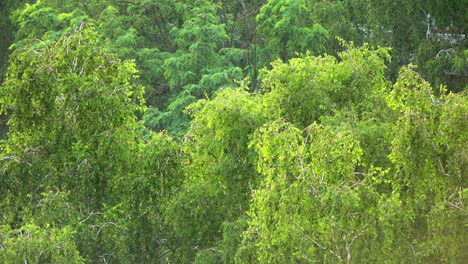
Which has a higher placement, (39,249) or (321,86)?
(321,86)

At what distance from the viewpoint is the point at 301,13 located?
1220 inches

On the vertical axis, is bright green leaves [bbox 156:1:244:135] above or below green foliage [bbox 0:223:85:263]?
below

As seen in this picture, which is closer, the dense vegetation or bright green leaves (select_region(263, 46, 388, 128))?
the dense vegetation

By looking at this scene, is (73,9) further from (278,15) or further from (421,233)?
(421,233)

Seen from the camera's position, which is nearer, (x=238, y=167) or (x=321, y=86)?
(x=238, y=167)

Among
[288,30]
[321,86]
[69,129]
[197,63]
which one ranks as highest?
[321,86]

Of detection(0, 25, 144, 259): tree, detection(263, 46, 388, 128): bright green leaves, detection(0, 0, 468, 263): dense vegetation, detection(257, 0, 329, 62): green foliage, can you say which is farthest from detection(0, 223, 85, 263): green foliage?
detection(257, 0, 329, 62): green foliage

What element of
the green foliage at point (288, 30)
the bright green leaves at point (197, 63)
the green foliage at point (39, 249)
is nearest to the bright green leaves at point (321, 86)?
the green foliage at point (39, 249)

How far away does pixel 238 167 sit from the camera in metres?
16.0

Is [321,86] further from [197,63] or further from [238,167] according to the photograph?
[197,63]

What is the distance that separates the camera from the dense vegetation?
13.4 meters

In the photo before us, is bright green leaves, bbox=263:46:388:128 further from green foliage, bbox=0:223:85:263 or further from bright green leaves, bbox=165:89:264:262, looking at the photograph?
green foliage, bbox=0:223:85:263

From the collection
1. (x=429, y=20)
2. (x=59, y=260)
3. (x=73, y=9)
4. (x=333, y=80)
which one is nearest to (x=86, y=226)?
(x=59, y=260)

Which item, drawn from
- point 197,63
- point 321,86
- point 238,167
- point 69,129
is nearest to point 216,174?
point 238,167
